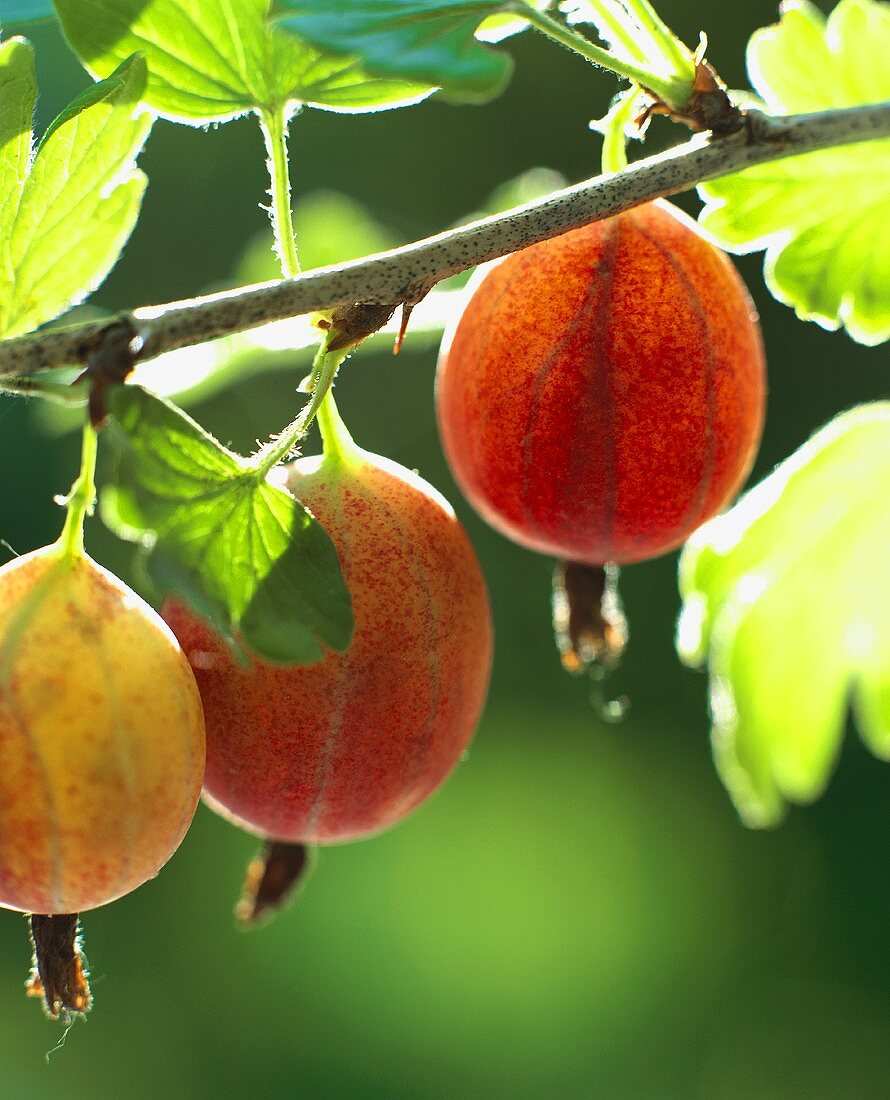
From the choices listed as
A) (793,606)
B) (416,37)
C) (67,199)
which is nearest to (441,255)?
(416,37)

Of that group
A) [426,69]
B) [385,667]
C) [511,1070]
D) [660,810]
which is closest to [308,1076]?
[511,1070]

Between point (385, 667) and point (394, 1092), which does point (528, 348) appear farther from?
point (394, 1092)

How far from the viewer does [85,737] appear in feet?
1.87

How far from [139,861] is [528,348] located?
13.6 inches

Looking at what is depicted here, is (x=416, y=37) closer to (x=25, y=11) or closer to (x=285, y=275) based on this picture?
(x=285, y=275)

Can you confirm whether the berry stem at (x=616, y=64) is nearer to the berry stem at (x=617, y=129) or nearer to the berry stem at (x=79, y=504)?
the berry stem at (x=617, y=129)

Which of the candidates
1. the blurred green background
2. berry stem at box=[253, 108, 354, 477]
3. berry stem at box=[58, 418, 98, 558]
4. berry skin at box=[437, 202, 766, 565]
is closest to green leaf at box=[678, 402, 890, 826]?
berry skin at box=[437, 202, 766, 565]

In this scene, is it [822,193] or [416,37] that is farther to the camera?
[822,193]

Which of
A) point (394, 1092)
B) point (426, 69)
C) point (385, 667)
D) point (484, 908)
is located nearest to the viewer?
point (426, 69)

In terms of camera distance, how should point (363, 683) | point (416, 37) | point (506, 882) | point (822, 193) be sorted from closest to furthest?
point (416, 37)
point (363, 683)
point (822, 193)
point (506, 882)

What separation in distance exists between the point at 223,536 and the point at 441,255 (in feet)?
0.55

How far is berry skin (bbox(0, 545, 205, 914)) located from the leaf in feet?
0.93

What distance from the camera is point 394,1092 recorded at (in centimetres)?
343

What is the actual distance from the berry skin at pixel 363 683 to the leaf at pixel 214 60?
0.21m
